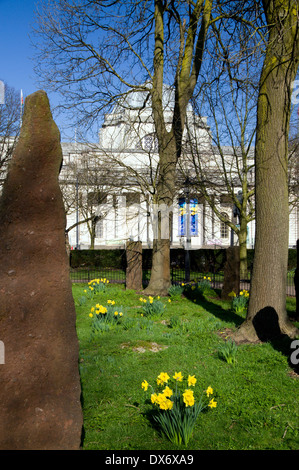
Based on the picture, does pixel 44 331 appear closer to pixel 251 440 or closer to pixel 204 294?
pixel 251 440

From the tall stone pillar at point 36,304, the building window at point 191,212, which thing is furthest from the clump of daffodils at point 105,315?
the building window at point 191,212

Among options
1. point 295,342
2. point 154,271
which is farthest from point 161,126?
point 295,342

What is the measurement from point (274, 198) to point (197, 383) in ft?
10.6

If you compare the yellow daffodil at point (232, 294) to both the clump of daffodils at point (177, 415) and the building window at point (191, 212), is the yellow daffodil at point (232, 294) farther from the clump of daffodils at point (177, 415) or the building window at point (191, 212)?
the clump of daffodils at point (177, 415)

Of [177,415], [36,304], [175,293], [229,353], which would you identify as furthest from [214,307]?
[36,304]

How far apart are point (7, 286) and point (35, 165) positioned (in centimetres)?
91

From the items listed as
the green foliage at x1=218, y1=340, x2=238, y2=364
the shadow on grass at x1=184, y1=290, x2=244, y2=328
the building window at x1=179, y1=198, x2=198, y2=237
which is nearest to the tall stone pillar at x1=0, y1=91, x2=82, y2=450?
the green foliage at x1=218, y1=340, x2=238, y2=364

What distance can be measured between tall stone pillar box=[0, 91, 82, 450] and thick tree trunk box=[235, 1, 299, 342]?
3.92 m

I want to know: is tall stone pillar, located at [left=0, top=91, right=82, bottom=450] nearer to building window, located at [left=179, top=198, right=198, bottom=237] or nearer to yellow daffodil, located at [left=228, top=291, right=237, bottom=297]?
yellow daffodil, located at [left=228, top=291, right=237, bottom=297]

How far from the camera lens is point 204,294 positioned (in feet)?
35.1

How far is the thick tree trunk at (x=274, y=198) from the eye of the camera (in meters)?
6.10

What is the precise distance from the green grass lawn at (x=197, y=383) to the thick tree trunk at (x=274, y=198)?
535 mm

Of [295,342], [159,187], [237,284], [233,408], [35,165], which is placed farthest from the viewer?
[159,187]

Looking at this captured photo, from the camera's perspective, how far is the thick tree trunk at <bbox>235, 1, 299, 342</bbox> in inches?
240
